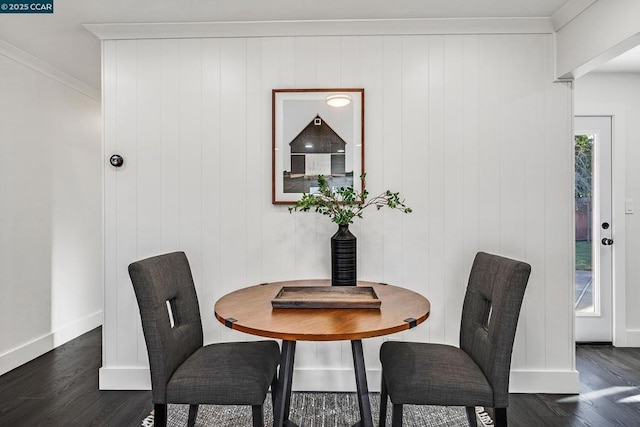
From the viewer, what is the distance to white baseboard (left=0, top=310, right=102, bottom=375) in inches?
110

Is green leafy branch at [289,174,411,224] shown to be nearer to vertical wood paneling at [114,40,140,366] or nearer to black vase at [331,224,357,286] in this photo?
black vase at [331,224,357,286]

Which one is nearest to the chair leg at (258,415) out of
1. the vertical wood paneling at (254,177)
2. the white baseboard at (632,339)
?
the vertical wood paneling at (254,177)

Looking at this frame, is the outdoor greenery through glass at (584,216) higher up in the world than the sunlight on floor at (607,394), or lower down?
higher up

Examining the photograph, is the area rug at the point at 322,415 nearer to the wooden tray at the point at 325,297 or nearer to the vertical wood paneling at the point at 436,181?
the vertical wood paneling at the point at 436,181

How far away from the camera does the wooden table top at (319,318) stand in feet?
4.52

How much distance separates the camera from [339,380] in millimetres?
2490

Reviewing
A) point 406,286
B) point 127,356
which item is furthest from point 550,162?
point 127,356

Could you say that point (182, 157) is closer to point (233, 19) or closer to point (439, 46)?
point (233, 19)

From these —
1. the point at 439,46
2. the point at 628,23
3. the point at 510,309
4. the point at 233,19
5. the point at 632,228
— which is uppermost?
the point at 233,19

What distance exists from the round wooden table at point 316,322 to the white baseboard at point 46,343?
215 cm

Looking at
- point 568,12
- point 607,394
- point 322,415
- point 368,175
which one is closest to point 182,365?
point 322,415

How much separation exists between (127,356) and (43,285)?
49.7 inches

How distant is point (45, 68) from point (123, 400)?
8.92ft

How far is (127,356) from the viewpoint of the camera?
8.37 ft
